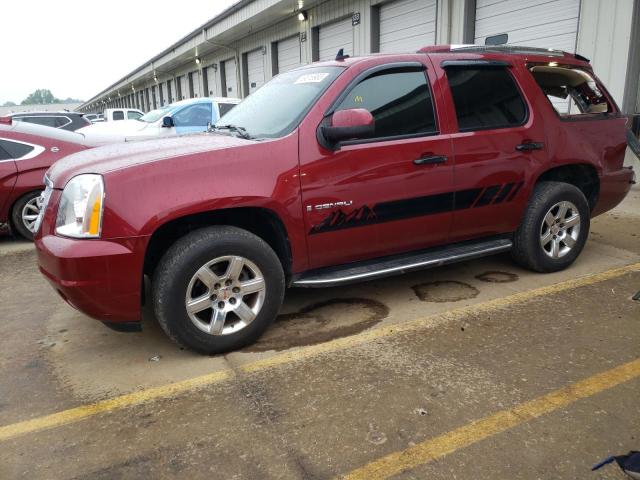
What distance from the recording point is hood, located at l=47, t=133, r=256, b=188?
288 cm

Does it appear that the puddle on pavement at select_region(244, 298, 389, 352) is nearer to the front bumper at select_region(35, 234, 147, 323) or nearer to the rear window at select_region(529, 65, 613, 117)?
the front bumper at select_region(35, 234, 147, 323)

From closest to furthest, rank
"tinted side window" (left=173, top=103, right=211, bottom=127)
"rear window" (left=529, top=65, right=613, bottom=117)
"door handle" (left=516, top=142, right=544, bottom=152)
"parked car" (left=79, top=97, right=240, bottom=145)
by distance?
"door handle" (left=516, top=142, right=544, bottom=152), "rear window" (left=529, top=65, right=613, bottom=117), "parked car" (left=79, top=97, right=240, bottom=145), "tinted side window" (left=173, top=103, right=211, bottom=127)

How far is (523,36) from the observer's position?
961 cm

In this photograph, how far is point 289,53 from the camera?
57.3 ft

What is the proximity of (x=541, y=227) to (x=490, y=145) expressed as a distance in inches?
37.4

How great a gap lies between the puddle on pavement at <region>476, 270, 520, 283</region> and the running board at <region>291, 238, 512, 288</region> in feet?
1.11

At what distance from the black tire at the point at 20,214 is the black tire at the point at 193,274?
13.9ft

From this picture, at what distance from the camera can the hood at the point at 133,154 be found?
2885 mm

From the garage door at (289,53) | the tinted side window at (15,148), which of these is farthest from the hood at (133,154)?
the garage door at (289,53)

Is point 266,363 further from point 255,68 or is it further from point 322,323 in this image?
point 255,68

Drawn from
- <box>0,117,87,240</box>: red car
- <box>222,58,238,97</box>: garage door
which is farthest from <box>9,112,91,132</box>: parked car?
<box>222,58,238,97</box>: garage door

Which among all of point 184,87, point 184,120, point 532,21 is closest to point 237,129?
point 184,120

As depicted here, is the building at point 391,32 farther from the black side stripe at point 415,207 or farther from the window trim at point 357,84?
the black side stripe at point 415,207

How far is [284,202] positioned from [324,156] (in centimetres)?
41
